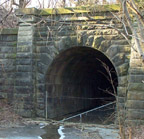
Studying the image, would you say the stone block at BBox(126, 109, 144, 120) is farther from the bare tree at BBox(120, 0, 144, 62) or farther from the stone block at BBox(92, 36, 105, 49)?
the bare tree at BBox(120, 0, 144, 62)

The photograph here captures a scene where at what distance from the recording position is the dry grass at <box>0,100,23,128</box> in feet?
34.1

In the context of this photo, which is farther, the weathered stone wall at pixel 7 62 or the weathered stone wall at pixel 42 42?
the weathered stone wall at pixel 7 62

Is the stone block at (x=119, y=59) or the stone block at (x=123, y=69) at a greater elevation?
the stone block at (x=119, y=59)

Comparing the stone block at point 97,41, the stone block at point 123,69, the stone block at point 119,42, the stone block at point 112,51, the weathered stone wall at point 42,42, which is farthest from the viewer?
the weathered stone wall at point 42,42

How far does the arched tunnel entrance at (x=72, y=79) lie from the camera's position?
12000mm

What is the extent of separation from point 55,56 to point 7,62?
224 cm

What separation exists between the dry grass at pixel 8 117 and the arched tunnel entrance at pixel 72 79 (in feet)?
4.61

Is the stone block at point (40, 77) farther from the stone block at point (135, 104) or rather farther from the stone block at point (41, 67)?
the stone block at point (135, 104)

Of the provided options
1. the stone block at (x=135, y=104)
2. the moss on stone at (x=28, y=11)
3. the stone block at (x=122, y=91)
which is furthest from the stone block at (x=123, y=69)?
the moss on stone at (x=28, y=11)

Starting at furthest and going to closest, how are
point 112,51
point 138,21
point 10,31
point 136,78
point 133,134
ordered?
point 10,31
point 112,51
point 136,78
point 133,134
point 138,21

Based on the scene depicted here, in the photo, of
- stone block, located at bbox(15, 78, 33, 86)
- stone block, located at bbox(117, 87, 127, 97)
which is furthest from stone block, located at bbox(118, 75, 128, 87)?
stone block, located at bbox(15, 78, 33, 86)

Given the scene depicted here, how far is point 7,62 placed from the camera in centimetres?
1221

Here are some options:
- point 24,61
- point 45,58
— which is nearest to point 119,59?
point 45,58

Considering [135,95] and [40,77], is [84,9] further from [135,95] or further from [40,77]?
[135,95]
